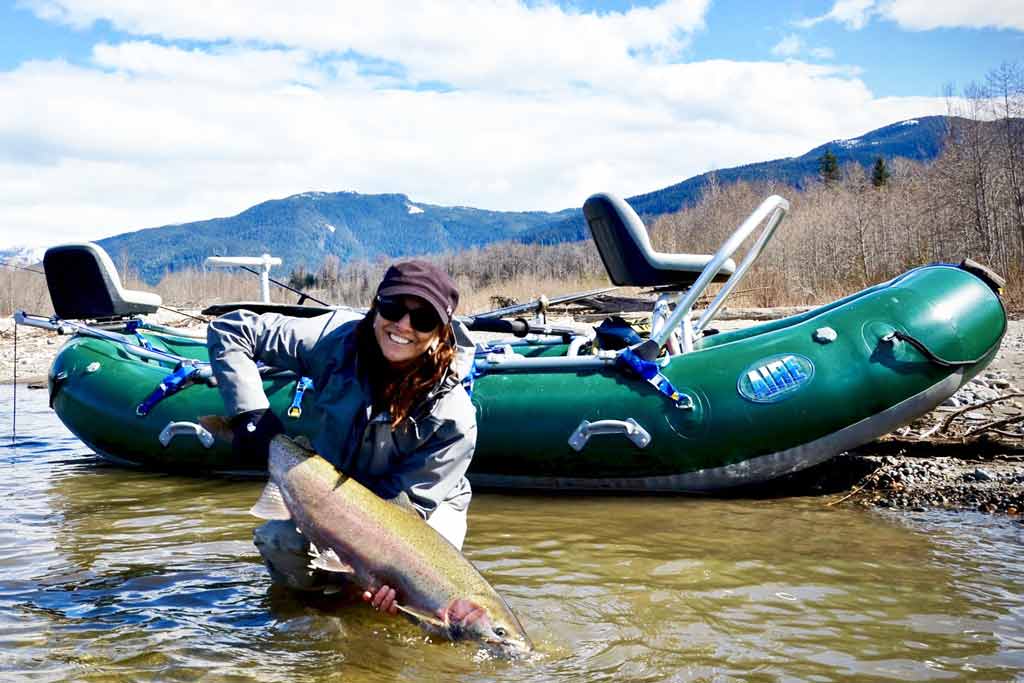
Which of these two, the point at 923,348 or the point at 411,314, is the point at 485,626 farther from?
the point at 923,348

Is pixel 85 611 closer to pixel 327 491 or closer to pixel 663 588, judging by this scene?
pixel 327 491

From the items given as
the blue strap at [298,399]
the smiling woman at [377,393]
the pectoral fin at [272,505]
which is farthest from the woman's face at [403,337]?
the blue strap at [298,399]

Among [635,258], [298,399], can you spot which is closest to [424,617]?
[298,399]

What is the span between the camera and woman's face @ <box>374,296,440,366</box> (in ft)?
12.0

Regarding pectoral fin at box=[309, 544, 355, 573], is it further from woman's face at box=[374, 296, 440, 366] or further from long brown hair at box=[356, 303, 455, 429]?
woman's face at box=[374, 296, 440, 366]

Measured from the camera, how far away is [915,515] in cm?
571

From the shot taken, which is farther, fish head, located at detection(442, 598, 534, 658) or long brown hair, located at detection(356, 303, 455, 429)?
long brown hair, located at detection(356, 303, 455, 429)

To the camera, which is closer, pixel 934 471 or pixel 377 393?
pixel 377 393

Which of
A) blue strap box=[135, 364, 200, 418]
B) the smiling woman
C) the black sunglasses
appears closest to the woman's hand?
the smiling woman

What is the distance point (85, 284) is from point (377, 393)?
5174 millimetres

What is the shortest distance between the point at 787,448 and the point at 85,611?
380 centimetres

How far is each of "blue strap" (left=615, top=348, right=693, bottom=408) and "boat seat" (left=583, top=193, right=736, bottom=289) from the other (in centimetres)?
61

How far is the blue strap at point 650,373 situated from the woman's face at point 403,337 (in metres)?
2.53

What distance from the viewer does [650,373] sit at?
6047 millimetres
